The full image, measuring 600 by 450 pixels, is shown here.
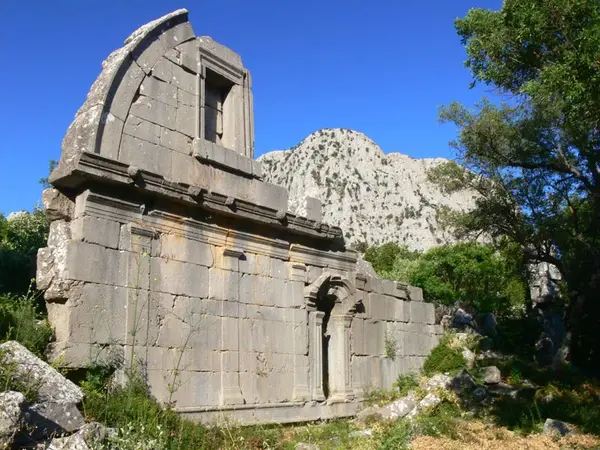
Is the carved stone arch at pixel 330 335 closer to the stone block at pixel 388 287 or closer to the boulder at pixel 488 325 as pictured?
the stone block at pixel 388 287

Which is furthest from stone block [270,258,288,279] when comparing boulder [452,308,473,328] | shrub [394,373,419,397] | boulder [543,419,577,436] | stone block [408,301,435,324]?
boulder [452,308,473,328]

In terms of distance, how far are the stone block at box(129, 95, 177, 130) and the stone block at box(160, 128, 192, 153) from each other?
0.11 metres

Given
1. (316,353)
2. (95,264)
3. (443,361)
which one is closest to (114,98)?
(95,264)

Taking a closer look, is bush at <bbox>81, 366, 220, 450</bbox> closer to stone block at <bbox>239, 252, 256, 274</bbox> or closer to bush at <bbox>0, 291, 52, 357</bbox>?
bush at <bbox>0, 291, 52, 357</bbox>

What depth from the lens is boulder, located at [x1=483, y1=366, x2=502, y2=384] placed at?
13.6 m

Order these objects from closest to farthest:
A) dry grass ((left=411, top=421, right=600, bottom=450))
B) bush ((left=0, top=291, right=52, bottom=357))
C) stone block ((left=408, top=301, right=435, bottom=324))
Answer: bush ((left=0, top=291, right=52, bottom=357)) < dry grass ((left=411, top=421, right=600, bottom=450)) < stone block ((left=408, top=301, right=435, bottom=324))

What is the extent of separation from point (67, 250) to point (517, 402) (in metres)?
9.00

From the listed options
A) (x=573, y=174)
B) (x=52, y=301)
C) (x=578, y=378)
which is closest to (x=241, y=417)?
(x=52, y=301)

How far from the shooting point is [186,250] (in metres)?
9.27

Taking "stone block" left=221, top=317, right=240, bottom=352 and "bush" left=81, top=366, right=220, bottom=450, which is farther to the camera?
"stone block" left=221, top=317, right=240, bottom=352

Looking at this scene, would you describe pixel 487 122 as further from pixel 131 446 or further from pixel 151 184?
pixel 131 446

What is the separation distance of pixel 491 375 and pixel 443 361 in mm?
1091

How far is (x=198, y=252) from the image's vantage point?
945cm

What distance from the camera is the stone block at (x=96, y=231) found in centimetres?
799
